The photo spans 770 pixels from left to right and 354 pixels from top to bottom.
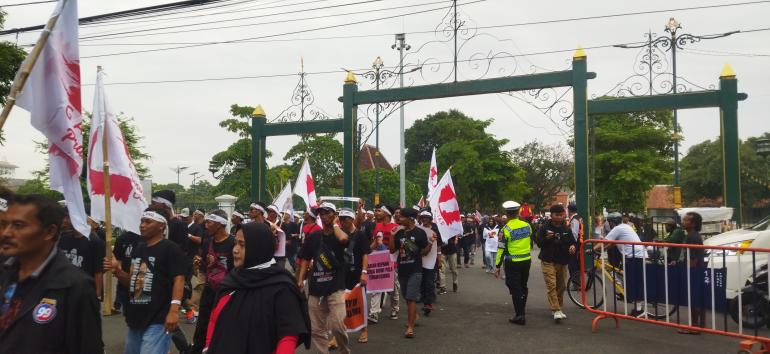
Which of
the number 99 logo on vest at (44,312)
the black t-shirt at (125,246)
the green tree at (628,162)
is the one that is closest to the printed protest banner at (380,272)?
the black t-shirt at (125,246)

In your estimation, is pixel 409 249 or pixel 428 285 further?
pixel 428 285

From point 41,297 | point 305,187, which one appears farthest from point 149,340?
point 305,187

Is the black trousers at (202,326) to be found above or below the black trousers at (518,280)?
above

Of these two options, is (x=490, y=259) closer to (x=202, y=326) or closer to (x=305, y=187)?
(x=305, y=187)

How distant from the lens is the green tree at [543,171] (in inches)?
2440

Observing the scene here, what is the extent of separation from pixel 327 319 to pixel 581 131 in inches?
363

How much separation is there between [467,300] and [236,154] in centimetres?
2734

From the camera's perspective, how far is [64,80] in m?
4.68

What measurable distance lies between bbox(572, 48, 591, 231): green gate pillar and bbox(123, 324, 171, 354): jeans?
10720mm

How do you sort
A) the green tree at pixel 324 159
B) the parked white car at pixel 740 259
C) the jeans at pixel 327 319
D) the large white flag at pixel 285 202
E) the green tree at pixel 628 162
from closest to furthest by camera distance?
the jeans at pixel 327 319, the parked white car at pixel 740 259, the large white flag at pixel 285 202, the green tree at pixel 628 162, the green tree at pixel 324 159

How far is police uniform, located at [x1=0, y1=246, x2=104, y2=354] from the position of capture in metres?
2.58

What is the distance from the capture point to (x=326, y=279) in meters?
6.67

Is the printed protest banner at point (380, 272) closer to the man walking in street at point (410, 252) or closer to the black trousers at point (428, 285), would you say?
the man walking in street at point (410, 252)

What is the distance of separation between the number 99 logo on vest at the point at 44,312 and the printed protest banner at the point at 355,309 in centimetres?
465
